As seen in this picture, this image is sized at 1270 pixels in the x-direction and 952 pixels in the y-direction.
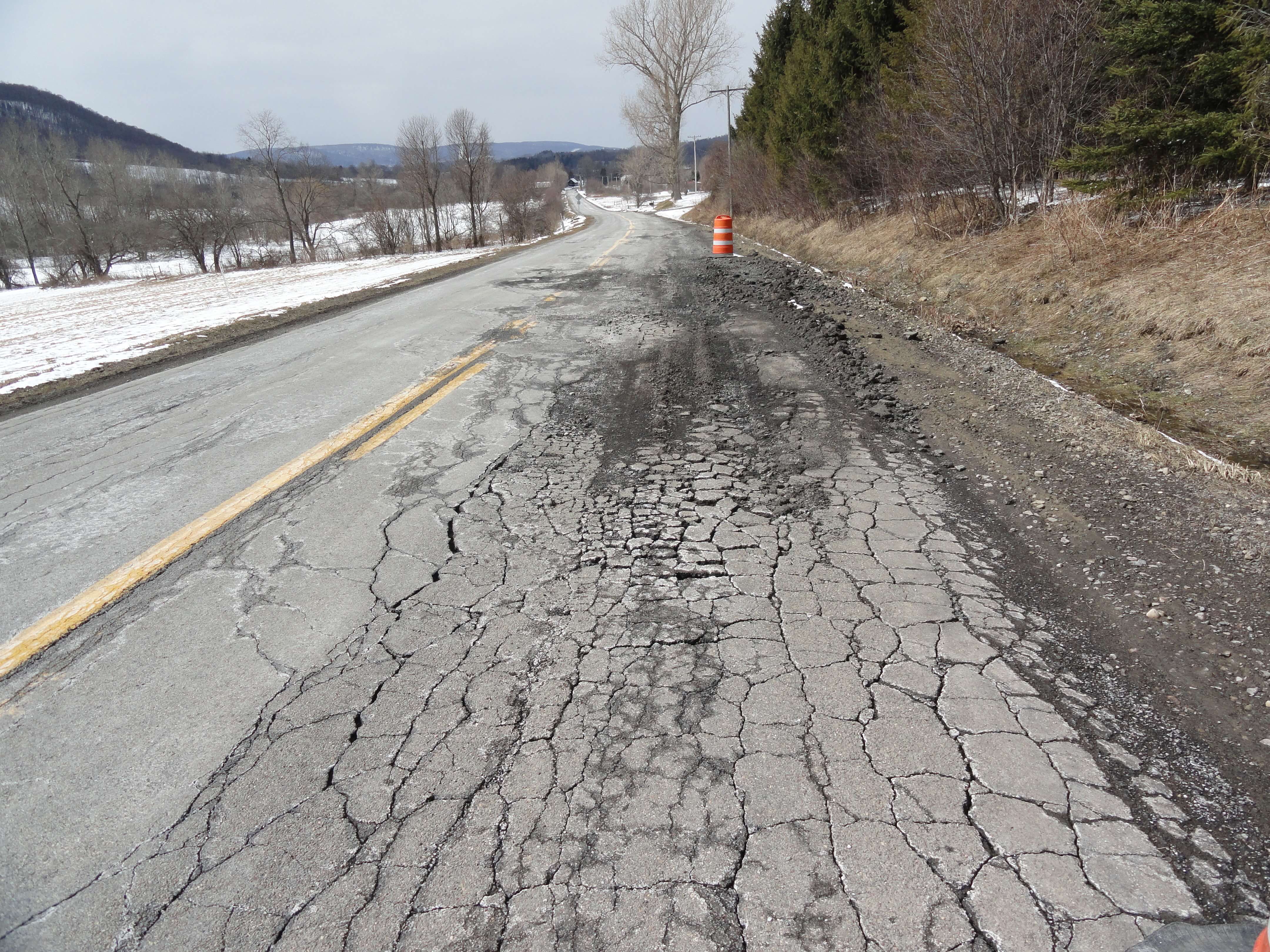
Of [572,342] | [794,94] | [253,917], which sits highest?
[794,94]

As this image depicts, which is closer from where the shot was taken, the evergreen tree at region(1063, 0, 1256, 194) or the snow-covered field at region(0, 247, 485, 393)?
the evergreen tree at region(1063, 0, 1256, 194)

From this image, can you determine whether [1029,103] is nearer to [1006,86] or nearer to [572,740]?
[1006,86]

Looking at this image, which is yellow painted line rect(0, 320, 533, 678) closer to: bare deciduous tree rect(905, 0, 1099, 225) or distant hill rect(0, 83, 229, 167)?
bare deciduous tree rect(905, 0, 1099, 225)

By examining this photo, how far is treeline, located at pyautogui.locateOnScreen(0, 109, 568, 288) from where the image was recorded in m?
46.8

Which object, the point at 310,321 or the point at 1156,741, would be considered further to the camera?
the point at 310,321

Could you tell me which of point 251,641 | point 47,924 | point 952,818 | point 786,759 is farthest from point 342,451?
point 952,818

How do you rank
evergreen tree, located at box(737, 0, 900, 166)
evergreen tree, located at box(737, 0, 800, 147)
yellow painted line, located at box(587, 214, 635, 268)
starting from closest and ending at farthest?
1. evergreen tree, located at box(737, 0, 900, 166)
2. yellow painted line, located at box(587, 214, 635, 268)
3. evergreen tree, located at box(737, 0, 800, 147)

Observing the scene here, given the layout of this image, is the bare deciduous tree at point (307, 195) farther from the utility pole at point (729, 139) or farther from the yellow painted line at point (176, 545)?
the yellow painted line at point (176, 545)

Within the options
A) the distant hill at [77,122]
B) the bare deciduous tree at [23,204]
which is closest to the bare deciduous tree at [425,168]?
the bare deciduous tree at [23,204]

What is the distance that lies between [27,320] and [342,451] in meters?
17.1

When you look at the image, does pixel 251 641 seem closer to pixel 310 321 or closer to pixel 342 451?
pixel 342 451

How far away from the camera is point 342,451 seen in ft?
14.5

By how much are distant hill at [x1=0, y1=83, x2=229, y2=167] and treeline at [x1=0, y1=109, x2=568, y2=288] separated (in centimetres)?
8798

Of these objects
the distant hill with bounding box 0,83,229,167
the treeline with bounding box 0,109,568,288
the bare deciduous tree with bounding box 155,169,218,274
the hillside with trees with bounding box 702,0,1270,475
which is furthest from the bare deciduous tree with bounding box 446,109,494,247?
the distant hill with bounding box 0,83,229,167
